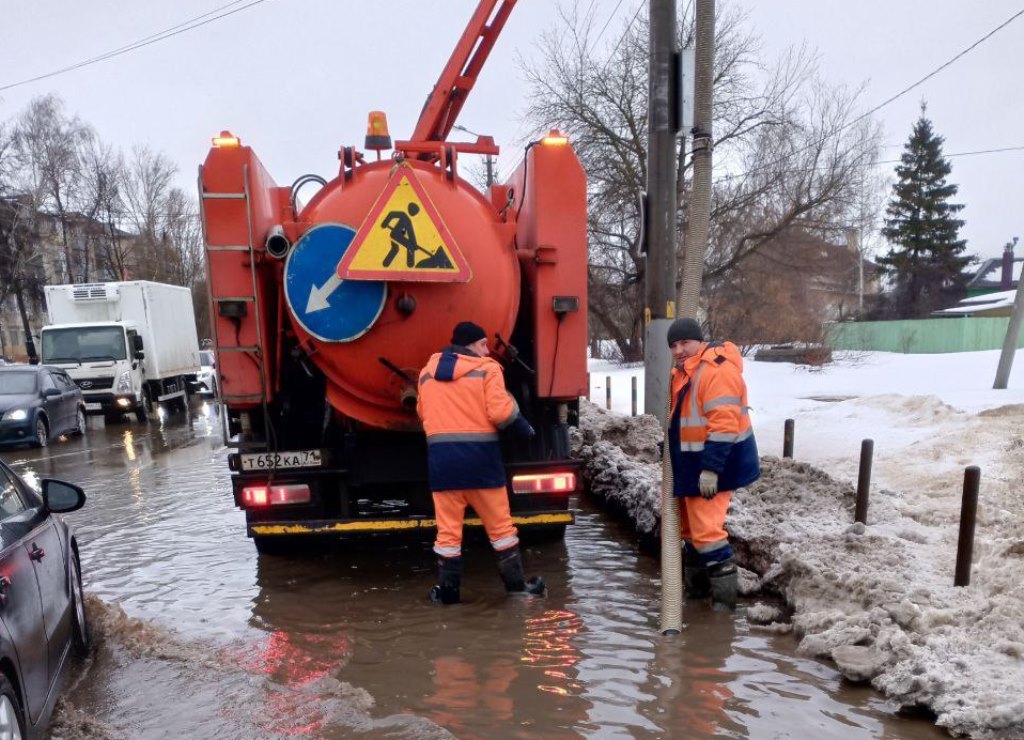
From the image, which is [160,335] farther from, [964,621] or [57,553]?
[964,621]

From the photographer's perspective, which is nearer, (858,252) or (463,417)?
(463,417)

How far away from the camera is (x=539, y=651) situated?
13.2 feet

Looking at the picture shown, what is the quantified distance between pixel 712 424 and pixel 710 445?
0.12 m

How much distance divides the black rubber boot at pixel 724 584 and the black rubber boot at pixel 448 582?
1.52 meters

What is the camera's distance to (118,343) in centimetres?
1612

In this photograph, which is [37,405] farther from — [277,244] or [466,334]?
[466,334]

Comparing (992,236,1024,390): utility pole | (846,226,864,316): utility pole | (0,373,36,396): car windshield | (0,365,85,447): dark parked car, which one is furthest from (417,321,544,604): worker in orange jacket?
(846,226,864,316): utility pole

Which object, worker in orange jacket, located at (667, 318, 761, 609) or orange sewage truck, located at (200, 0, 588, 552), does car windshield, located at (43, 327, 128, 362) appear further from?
worker in orange jacket, located at (667, 318, 761, 609)

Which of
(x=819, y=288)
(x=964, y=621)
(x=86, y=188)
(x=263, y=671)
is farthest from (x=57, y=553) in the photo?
(x=86, y=188)

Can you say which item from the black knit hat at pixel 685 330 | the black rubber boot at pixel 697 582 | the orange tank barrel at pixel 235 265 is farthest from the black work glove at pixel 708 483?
the orange tank barrel at pixel 235 265

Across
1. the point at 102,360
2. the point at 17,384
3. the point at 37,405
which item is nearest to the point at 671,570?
the point at 37,405

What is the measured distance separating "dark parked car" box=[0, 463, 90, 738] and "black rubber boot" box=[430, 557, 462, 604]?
1942mm

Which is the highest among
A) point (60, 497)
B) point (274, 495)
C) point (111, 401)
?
point (60, 497)

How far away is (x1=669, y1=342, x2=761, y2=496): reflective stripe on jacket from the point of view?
14.4ft
